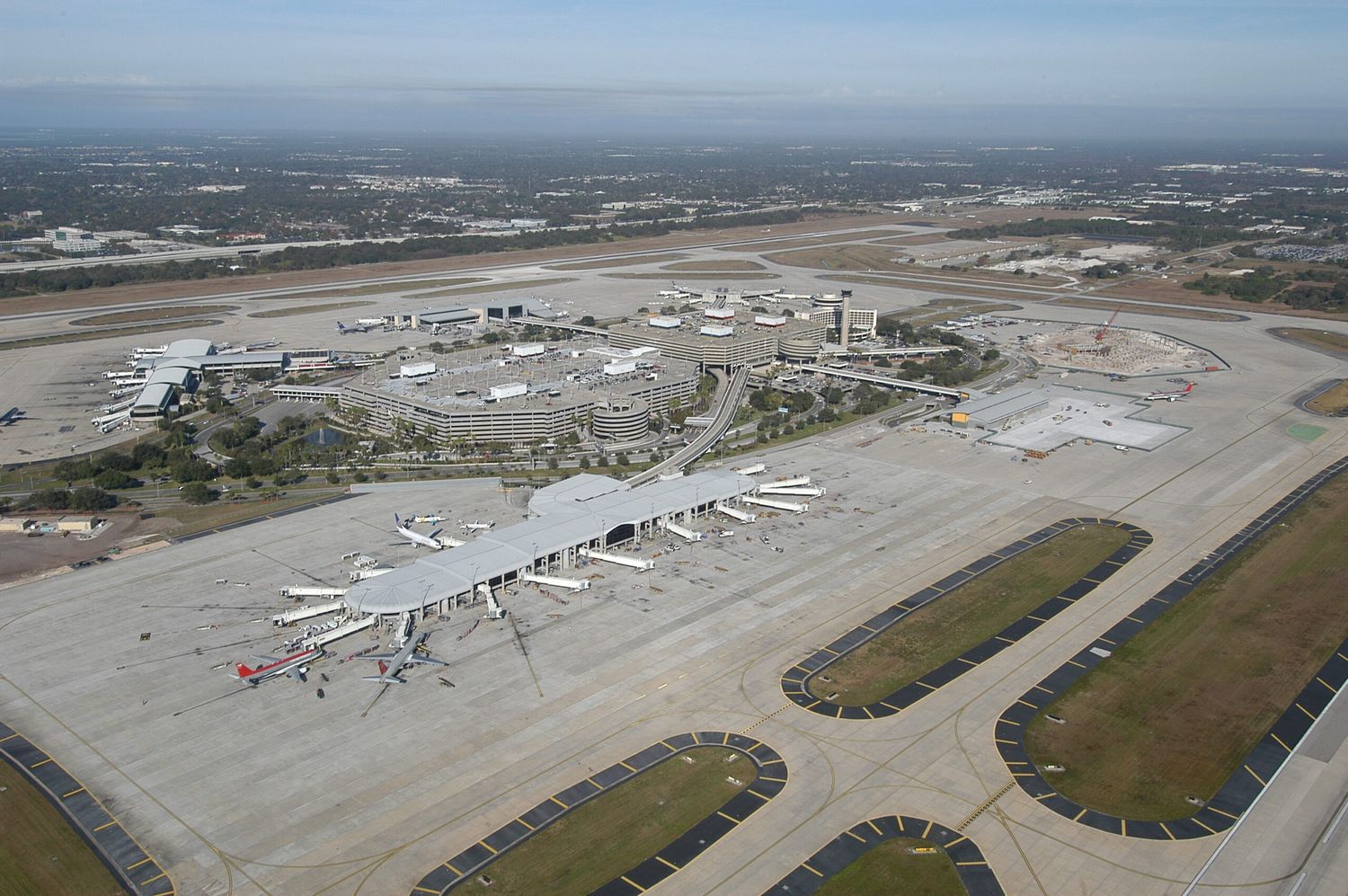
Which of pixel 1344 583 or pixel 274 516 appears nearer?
pixel 1344 583

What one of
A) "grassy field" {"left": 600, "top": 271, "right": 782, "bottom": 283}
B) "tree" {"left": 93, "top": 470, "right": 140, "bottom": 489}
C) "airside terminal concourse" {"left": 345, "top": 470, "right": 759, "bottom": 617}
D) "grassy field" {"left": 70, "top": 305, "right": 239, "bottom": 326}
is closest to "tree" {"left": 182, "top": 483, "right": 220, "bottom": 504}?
"tree" {"left": 93, "top": 470, "right": 140, "bottom": 489}

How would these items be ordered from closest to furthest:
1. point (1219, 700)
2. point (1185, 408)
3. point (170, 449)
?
1. point (1219, 700)
2. point (170, 449)
3. point (1185, 408)

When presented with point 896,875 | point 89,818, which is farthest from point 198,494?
point 896,875

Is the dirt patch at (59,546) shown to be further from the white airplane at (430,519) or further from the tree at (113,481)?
the white airplane at (430,519)

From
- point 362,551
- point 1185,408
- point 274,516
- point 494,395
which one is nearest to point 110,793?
point 362,551

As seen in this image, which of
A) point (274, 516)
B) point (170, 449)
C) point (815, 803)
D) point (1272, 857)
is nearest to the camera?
point (1272, 857)

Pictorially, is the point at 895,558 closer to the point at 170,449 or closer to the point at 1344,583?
the point at 1344,583
